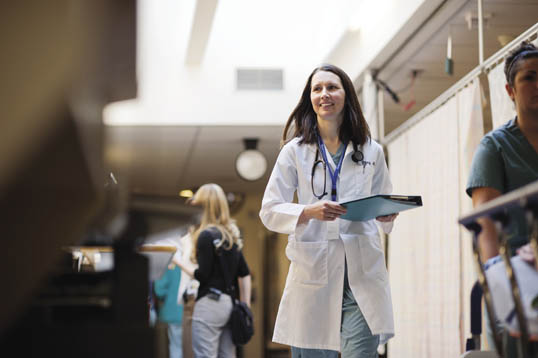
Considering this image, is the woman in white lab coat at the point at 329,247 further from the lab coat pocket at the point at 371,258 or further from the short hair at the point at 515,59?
the short hair at the point at 515,59

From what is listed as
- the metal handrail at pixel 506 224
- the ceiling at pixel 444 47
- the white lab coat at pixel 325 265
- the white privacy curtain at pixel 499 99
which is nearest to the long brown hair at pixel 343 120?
the white lab coat at pixel 325 265

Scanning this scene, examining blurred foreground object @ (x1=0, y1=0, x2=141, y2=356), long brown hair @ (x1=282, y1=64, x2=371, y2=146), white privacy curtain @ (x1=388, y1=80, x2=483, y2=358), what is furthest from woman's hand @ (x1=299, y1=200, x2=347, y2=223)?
white privacy curtain @ (x1=388, y1=80, x2=483, y2=358)

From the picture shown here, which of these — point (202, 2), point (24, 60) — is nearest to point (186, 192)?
point (202, 2)

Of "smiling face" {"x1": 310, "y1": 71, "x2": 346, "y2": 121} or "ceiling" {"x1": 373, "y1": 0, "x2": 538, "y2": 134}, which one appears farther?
"ceiling" {"x1": 373, "y1": 0, "x2": 538, "y2": 134}

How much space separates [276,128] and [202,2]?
2650mm

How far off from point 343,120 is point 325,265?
2.02 ft

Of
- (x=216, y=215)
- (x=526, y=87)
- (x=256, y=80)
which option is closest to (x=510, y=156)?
(x=526, y=87)

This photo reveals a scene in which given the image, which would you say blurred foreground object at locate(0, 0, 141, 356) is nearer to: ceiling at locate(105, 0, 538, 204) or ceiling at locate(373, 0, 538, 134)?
ceiling at locate(105, 0, 538, 204)

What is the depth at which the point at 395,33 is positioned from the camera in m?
5.18

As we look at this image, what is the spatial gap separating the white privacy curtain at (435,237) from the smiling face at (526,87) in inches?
76.3

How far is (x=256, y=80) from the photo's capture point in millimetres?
7395

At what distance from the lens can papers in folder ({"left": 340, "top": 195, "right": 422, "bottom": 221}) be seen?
2150 mm

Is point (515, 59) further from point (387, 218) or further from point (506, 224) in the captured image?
point (506, 224)

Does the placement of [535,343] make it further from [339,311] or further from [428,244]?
[428,244]
